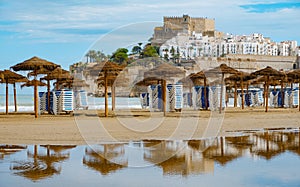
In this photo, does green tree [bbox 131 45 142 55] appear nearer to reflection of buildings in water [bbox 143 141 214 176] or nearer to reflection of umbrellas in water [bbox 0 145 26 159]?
reflection of buildings in water [bbox 143 141 214 176]

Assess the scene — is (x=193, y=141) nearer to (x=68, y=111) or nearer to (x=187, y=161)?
(x=187, y=161)

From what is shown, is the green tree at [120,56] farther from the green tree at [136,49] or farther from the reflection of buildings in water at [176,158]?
the reflection of buildings in water at [176,158]

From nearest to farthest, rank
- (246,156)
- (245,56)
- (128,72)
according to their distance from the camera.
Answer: (246,156), (128,72), (245,56)

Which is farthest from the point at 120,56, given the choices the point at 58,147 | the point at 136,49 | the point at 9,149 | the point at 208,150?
the point at 208,150

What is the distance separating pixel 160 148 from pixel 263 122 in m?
8.69

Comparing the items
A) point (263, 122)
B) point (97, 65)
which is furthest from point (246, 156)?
point (97, 65)

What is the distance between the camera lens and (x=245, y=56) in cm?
12794

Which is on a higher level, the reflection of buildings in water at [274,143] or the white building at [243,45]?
the white building at [243,45]

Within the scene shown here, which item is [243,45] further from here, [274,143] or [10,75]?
[274,143]

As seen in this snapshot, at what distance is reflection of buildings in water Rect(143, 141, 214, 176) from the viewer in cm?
779

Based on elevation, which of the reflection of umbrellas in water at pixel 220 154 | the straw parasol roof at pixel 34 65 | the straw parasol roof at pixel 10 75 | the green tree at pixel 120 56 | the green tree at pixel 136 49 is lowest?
the reflection of umbrellas in water at pixel 220 154

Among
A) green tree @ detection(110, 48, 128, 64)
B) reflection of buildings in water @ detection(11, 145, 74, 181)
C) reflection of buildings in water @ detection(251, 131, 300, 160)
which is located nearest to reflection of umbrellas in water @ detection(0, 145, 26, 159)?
reflection of buildings in water @ detection(11, 145, 74, 181)

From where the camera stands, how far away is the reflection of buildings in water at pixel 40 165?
7.40 m

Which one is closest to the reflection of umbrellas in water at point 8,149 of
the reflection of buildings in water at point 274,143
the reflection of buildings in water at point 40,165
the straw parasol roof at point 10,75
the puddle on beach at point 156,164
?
the puddle on beach at point 156,164
